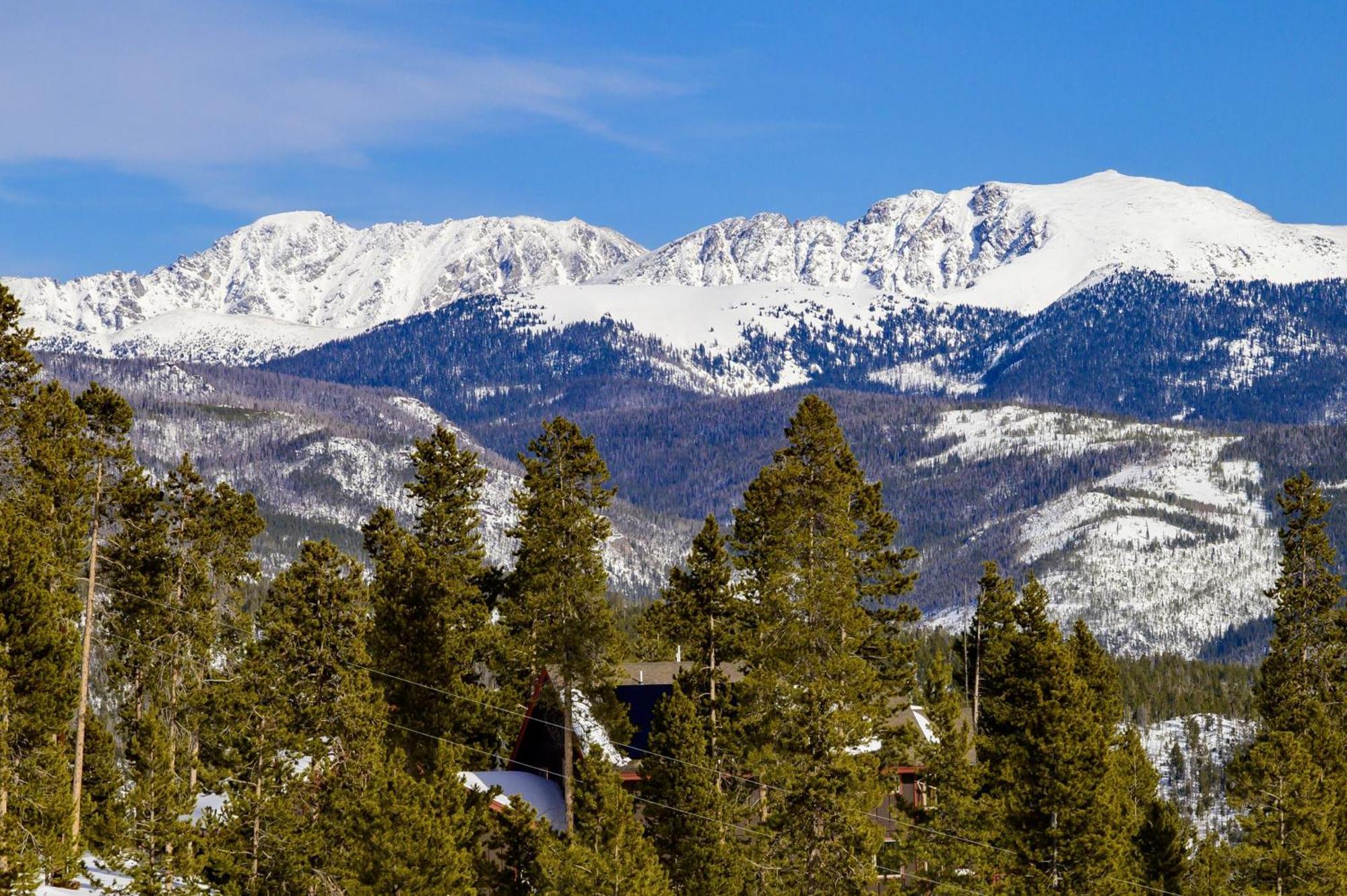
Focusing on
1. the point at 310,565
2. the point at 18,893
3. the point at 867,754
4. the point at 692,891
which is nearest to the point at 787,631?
the point at 867,754

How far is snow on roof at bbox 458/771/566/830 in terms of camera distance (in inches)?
2504

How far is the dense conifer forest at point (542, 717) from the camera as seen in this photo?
50.8 metres

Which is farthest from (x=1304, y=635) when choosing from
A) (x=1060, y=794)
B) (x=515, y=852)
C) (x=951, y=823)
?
(x=515, y=852)

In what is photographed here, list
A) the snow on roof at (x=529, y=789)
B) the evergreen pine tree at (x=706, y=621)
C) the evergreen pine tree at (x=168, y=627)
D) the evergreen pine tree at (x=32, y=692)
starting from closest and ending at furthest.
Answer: the evergreen pine tree at (x=32, y=692) < the evergreen pine tree at (x=168, y=627) < the evergreen pine tree at (x=706, y=621) < the snow on roof at (x=529, y=789)

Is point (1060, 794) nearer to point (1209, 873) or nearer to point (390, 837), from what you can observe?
point (1209, 873)

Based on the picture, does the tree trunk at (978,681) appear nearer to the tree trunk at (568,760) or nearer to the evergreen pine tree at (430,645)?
the evergreen pine tree at (430,645)

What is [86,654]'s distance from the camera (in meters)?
52.2

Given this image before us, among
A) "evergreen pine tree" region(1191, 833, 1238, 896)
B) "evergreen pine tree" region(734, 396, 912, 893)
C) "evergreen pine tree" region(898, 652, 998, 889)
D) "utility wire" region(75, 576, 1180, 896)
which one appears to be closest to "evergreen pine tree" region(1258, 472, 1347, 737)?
"evergreen pine tree" region(1191, 833, 1238, 896)

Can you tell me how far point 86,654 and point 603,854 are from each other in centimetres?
1717

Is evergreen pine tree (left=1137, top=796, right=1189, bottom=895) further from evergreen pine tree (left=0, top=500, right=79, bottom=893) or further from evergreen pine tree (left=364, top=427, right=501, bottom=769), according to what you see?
evergreen pine tree (left=0, top=500, right=79, bottom=893)

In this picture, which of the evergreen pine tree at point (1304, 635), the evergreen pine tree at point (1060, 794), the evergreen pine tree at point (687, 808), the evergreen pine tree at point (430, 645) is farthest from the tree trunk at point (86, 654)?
the evergreen pine tree at point (1304, 635)

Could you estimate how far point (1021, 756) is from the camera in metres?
58.8

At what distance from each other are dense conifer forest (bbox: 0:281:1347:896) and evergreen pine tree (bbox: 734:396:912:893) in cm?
11

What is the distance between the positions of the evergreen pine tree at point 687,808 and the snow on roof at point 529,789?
658cm
